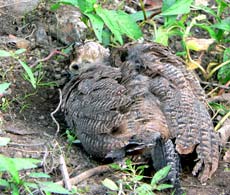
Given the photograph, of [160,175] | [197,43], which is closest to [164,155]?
[160,175]

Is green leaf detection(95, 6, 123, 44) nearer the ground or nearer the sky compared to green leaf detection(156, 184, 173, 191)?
nearer the sky

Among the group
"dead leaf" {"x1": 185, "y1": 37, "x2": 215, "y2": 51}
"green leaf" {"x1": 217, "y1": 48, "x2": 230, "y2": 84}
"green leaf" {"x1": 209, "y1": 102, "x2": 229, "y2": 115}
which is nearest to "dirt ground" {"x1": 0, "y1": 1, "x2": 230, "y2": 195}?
"green leaf" {"x1": 209, "y1": 102, "x2": 229, "y2": 115}

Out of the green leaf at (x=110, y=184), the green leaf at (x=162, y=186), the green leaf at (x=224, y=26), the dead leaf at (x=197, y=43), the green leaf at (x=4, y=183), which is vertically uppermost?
the green leaf at (x=224, y=26)

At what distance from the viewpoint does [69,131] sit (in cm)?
475

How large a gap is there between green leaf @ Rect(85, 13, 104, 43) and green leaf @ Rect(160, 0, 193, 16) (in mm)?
489

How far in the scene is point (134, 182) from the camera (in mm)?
4102

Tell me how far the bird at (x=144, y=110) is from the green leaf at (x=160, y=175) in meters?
0.09

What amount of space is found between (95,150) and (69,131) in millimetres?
362

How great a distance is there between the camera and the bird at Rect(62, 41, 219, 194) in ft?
14.2

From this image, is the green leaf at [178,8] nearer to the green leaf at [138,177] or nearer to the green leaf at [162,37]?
the green leaf at [162,37]

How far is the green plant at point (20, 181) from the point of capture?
3527 mm

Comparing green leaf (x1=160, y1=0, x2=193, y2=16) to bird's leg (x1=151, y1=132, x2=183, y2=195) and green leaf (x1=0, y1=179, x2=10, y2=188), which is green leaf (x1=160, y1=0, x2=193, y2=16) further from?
green leaf (x1=0, y1=179, x2=10, y2=188)

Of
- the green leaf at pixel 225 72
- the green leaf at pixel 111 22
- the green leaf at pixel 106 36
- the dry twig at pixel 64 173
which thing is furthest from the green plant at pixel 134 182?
the green leaf at pixel 225 72

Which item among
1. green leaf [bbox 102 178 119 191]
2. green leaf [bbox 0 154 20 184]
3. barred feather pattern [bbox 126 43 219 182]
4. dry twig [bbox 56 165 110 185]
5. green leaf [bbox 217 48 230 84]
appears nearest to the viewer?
green leaf [bbox 0 154 20 184]
